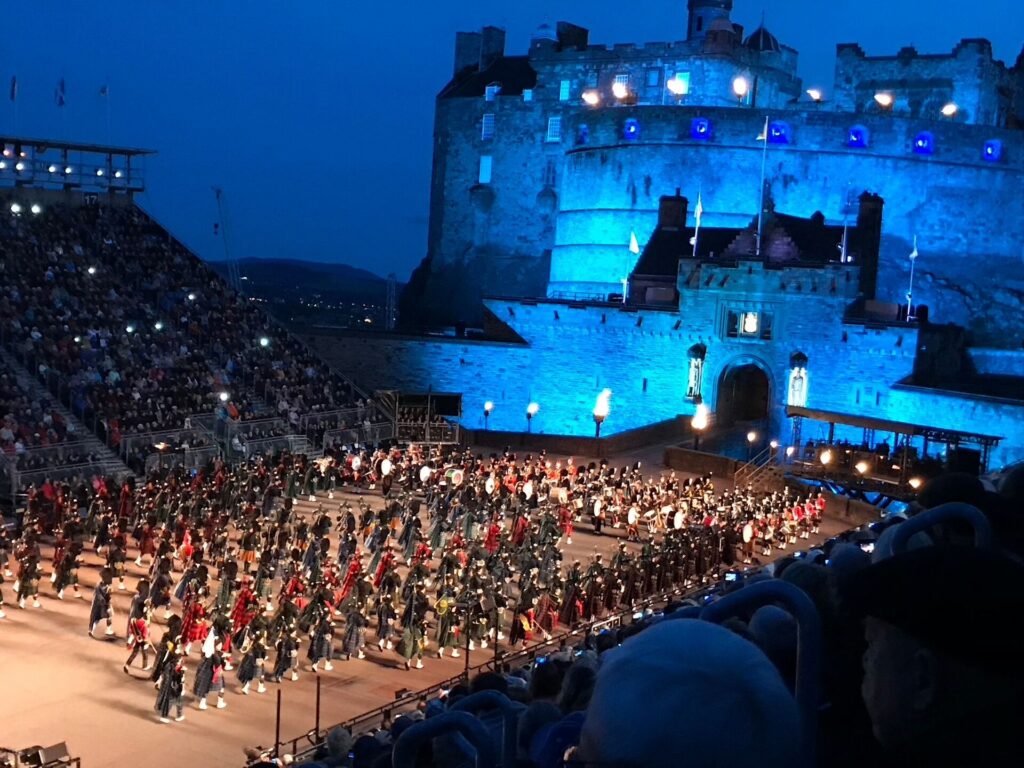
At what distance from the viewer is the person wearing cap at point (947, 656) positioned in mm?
2426

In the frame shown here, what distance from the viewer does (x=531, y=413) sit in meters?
40.6

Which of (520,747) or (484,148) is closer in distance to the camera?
(520,747)

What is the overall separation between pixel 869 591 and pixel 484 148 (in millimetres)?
51475

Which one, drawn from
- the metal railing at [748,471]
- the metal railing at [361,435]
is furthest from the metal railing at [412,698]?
the metal railing at [361,435]

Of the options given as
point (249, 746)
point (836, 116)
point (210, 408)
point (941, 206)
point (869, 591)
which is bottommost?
point (249, 746)

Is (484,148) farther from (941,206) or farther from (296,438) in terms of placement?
(296,438)

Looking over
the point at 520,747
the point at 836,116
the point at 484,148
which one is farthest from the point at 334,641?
the point at 484,148

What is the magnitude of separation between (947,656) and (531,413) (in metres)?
38.2

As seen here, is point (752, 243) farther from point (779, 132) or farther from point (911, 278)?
point (911, 278)

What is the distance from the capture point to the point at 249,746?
13.6 metres

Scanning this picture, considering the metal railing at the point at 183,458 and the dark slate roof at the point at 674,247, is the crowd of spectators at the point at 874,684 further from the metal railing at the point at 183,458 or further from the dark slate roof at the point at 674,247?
the dark slate roof at the point at 674,247

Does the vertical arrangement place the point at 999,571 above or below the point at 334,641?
above

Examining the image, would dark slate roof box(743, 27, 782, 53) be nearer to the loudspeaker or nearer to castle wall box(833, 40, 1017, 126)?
castle wall box(833, 40, 1017, 126)

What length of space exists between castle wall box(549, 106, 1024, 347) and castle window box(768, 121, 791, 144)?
181 mm
